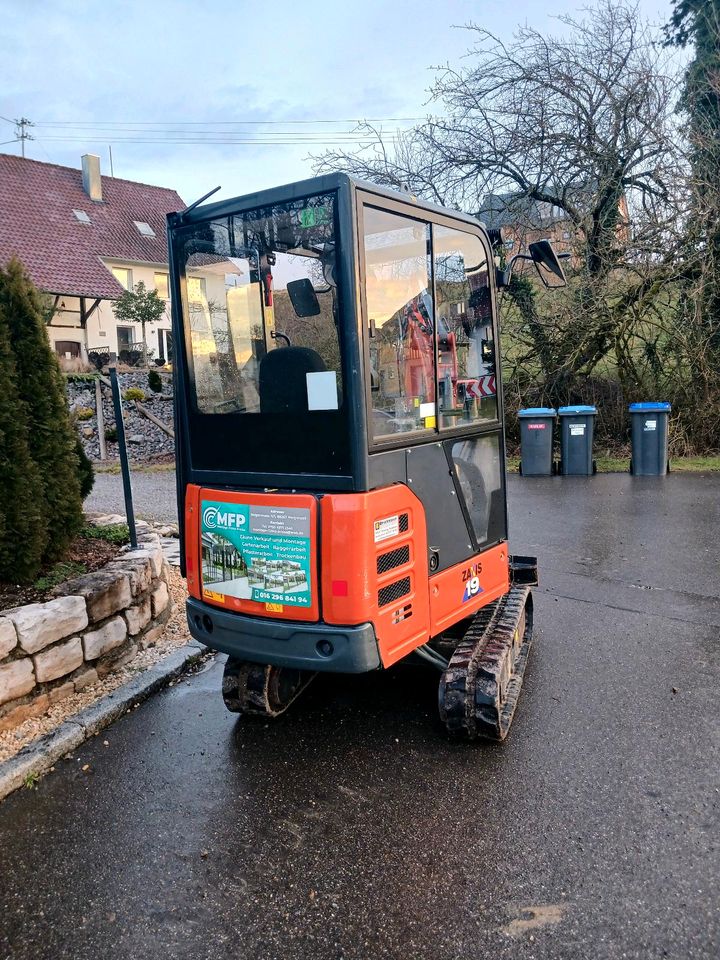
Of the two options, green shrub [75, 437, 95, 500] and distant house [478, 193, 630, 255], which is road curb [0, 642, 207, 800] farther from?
distant house [478, 193, 630, 255]

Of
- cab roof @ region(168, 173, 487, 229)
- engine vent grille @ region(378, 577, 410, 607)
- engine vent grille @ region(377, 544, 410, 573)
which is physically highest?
cab roof @ region(168, 173, 487, 229)

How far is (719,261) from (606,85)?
4005 millimetres

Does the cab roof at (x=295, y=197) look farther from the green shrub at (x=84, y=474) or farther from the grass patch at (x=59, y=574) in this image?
the green shrub at (x=84, y=474)

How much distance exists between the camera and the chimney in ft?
111

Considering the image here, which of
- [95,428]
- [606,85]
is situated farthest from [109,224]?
[606,85]

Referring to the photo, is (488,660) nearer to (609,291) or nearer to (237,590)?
(237,590)

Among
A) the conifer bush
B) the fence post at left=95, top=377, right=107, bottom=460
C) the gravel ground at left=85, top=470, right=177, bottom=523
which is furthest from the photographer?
the fence post at left=95, top=377, right=107, bottom=460

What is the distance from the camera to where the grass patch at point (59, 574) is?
4.49 meters

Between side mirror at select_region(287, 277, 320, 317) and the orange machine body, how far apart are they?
87 centimetres

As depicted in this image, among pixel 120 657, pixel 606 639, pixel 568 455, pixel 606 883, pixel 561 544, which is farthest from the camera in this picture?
pixel 568 455

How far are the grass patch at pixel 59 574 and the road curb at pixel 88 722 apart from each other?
0.78 metres

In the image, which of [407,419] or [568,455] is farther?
[568,455]

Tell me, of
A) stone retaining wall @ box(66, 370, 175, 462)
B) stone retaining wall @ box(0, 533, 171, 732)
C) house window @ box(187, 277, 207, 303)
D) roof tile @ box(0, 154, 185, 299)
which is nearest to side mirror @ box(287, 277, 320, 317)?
house window @ box(187, 277, 207, 303)

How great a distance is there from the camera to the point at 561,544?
798 centimetres
